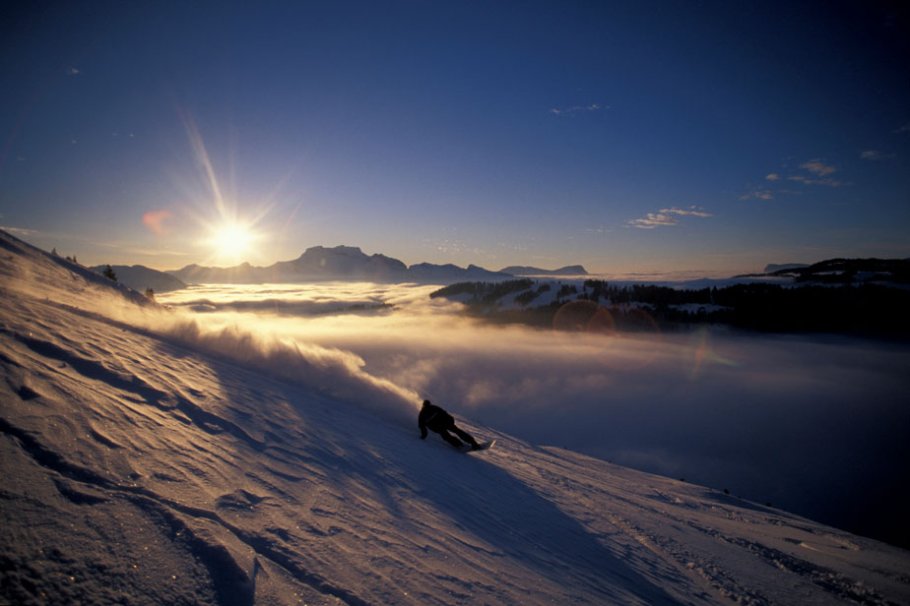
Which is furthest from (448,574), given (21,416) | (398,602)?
(21,416)

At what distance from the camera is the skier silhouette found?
11.6m

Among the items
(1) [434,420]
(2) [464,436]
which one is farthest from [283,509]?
(2) [464,436]

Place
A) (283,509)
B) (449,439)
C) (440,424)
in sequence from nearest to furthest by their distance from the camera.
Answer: (283,509) → (449,439) → (440,424)

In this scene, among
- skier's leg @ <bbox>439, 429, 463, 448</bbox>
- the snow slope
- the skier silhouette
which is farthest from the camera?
the skier silhouette

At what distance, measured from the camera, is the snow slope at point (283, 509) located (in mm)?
2814

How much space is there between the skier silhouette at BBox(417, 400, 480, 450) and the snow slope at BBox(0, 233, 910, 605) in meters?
0.39

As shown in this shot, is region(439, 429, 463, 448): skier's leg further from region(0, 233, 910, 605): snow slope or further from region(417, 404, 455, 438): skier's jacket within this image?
region(0, 233, 910, 605): snow slope

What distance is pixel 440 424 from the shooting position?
11.7 m

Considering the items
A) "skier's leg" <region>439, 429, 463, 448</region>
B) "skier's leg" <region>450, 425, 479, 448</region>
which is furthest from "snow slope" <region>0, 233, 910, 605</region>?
"skier's leg" <region>450, 425, 479, 448</region>

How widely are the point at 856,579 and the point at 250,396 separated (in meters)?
15.5

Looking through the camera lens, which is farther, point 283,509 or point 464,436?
point 464,436

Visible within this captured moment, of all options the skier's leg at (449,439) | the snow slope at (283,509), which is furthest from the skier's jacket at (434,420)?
the snow slope at (283,509)

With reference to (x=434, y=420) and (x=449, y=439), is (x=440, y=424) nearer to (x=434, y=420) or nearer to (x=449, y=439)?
(x=434, y=420)

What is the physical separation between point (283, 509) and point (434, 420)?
24.7 ft
